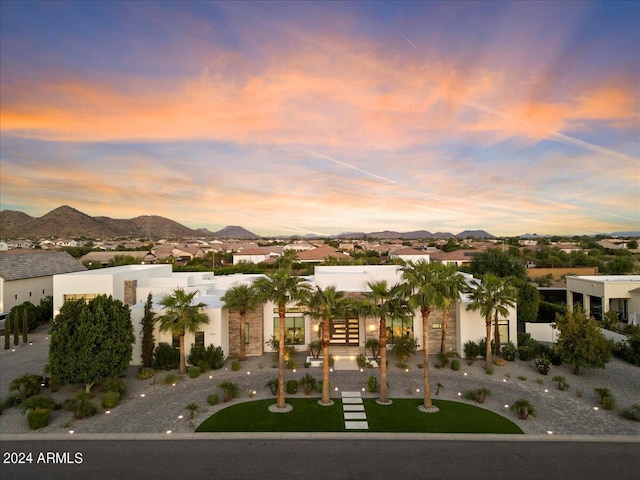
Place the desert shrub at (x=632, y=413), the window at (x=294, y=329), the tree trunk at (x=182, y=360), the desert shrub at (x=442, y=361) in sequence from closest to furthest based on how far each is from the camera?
the desert shrub at (x=632, y=413), the tree trunk at (x=182, y=360), the desert shrub at (x=442, y=361), the window at (x=294, y=329)

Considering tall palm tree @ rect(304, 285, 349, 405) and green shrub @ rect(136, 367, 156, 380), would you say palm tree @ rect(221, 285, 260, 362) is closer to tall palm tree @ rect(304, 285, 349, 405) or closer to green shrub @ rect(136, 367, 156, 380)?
green shrub @ rect(136, 367, 156, 380)

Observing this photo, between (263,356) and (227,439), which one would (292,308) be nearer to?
(263,356)

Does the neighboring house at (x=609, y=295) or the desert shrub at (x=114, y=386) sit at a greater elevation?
the neighboring house at (x=609, y=295)

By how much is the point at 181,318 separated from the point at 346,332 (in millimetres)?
10450

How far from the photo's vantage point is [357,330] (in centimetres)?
2505

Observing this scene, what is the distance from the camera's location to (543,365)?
20.6 metres

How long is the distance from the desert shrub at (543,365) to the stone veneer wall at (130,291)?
27535mm

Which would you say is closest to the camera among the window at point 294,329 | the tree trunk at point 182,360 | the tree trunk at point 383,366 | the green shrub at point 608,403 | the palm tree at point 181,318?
the green shrub at point 608,403

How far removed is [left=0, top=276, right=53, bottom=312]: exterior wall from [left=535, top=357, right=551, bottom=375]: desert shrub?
→ 42361 millimetres

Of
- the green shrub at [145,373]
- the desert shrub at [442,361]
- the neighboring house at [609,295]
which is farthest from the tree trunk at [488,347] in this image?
the green shrub at [145,373]

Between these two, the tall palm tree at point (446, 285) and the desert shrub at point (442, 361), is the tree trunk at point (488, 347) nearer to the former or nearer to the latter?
the desert shrub at point (442, 361)

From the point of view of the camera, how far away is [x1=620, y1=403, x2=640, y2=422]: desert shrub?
15.2m

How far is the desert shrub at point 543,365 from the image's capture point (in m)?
20.5

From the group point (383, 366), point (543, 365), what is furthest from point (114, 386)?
Answer: point (543, 365)
